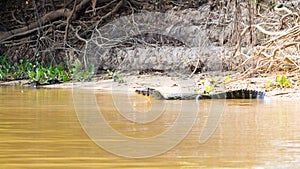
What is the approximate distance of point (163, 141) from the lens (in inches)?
128

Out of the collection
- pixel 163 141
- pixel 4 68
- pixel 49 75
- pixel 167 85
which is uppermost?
pixel 4 68

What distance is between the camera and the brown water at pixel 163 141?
262 cm

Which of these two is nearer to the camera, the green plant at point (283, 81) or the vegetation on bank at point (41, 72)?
the green plant at point (283, 81)

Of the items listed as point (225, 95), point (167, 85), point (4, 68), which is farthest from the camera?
point (4, 68)

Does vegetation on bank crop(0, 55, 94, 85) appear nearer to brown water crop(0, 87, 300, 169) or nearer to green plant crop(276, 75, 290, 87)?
green plant crop(276, 75, 290, 87)

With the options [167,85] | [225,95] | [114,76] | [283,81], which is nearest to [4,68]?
Answer: [114,76]

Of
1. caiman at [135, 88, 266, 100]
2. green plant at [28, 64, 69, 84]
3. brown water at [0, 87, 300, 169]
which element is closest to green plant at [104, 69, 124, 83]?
green plant at [28, 64, 69, 84]

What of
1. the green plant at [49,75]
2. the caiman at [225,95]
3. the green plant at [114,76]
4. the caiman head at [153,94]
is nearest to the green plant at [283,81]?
the caiman at [225,95]

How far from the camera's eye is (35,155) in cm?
275

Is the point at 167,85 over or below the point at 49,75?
below

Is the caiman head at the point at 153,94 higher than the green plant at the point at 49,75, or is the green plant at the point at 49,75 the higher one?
the green plant at the point at 49,75

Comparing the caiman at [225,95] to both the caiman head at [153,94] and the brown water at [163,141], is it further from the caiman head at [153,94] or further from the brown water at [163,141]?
the brown water at [163,141]

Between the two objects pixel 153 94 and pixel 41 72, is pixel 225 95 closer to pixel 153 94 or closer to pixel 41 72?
pixel 153 94

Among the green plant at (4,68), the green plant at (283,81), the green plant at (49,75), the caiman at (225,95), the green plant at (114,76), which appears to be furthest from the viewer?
the green plant at (4,68)
